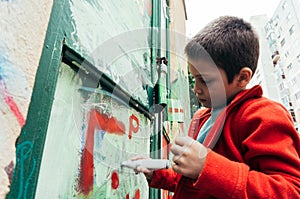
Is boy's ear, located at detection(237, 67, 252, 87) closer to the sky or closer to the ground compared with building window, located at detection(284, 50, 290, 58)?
closer to the ground

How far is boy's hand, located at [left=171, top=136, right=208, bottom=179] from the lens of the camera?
23.0 inches

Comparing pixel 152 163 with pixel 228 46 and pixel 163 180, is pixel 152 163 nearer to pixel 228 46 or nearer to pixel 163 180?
pixel 163 180

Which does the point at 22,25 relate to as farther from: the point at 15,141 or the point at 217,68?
the point at 217,68

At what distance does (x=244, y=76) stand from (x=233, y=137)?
239 millimetres

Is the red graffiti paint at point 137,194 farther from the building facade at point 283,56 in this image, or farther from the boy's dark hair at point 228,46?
the building facade at point 283,56

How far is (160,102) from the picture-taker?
68.3 inches

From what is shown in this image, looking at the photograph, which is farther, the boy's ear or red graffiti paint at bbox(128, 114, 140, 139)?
red graffiti paint at bbox(128, 114, 140, 139)

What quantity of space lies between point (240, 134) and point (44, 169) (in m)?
0.55

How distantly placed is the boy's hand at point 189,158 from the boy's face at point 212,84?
0.24 metres

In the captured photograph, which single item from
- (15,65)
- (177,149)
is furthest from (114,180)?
(15,65)

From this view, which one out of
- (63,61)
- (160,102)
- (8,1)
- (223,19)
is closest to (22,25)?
(8,1)

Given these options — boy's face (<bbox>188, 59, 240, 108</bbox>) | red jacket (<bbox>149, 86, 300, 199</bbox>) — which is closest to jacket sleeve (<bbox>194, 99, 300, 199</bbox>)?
red jacket (<bbox>149, 86, 300, 199</bbox>)

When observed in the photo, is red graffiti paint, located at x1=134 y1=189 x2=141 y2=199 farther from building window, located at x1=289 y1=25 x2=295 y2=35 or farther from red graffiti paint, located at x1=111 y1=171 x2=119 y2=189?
building window, located at x1=289 y1=25 x2=295 y2=35

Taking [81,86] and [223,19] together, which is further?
[223,19]
